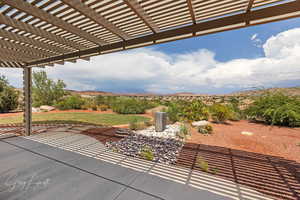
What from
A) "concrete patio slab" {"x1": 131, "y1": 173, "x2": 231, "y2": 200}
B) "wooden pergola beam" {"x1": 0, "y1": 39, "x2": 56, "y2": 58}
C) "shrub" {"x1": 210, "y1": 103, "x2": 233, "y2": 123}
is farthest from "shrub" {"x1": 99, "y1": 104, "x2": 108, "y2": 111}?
Answer: "concrete patio slab" {"x1": 131, "y1": 173, "x2": 231, "y2": 200}

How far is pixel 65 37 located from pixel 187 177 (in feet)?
12.1

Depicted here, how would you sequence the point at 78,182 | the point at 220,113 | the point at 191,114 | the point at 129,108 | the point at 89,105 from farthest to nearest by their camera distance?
the point at 89,105 < the point at 129,108 < the point at 191,114 < the point at 220,113 < the point at 78,182

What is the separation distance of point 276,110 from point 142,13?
7.53 m

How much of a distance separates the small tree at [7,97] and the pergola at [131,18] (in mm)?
11093

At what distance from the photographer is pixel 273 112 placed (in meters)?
6.32

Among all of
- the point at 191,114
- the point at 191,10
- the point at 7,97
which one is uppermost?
the point at 191,10

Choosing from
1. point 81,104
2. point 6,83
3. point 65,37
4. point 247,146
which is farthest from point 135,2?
point 6,83

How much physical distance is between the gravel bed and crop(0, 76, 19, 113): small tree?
12037mm

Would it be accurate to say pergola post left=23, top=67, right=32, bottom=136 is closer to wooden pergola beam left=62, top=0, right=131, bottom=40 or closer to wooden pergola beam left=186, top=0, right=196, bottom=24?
wooden pergola beam left=62, top=0, right=131, bottom=40

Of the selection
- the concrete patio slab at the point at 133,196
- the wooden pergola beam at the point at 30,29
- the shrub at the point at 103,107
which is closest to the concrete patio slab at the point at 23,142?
the wooden pergola beam at the point at 30,29

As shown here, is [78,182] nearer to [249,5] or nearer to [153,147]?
[153,147]

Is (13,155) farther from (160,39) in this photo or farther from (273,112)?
(273,112)

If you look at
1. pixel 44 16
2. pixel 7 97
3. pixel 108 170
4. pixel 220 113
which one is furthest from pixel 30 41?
pixel 7 97

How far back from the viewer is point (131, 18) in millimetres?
1993
